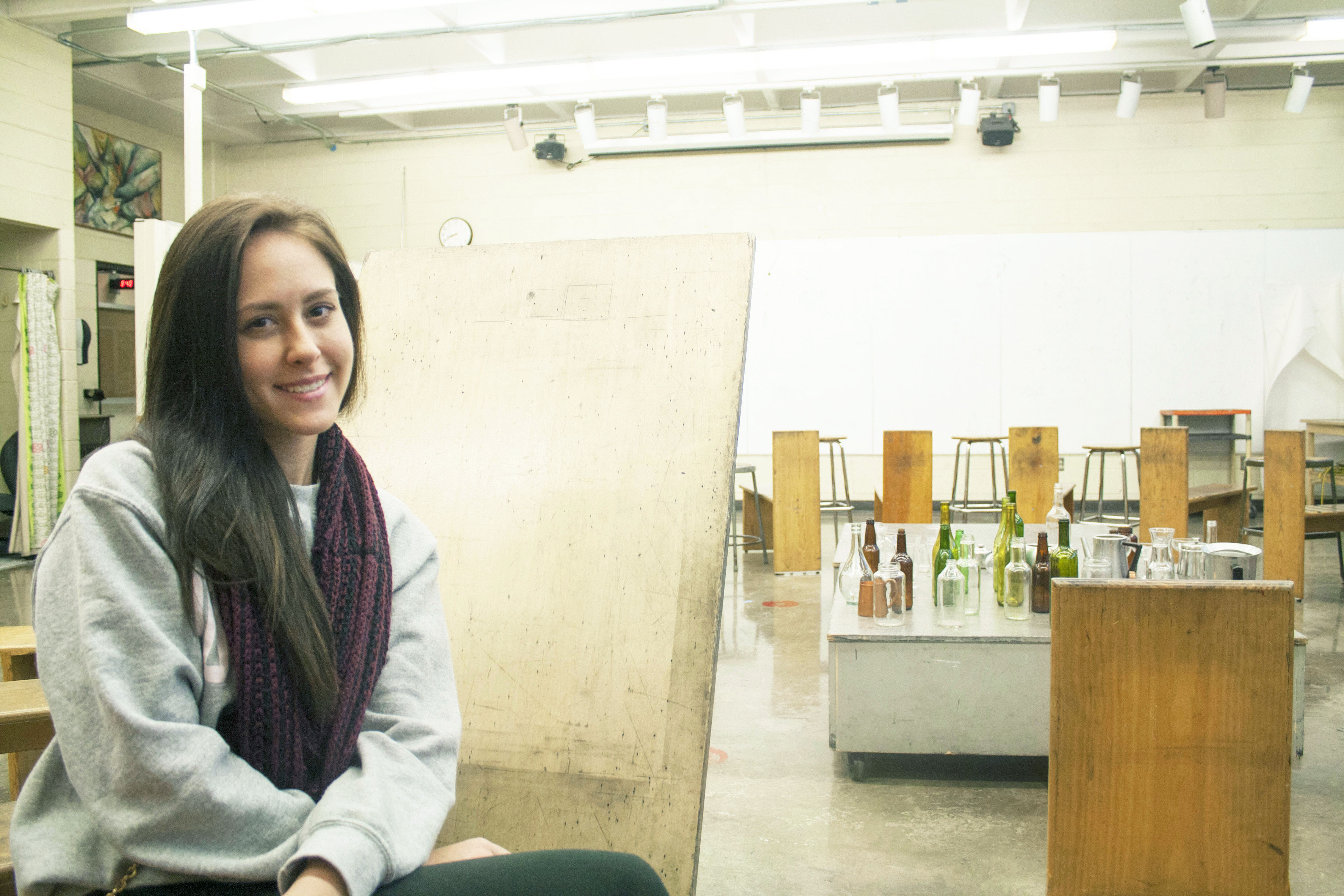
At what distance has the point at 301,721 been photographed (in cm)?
94

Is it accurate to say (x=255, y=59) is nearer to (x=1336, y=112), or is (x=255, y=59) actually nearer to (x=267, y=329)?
(x=267, y=329)

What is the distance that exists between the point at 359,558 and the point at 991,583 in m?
2.53

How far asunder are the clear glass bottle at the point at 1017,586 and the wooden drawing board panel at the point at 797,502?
2.56 metres

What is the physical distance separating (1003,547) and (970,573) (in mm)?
145

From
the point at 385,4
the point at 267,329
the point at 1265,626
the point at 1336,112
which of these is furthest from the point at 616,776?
the point at 1336,112

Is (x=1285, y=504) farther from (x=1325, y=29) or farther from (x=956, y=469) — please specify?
(x=1325, y=29)

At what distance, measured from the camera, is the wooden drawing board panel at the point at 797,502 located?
17.7 ft

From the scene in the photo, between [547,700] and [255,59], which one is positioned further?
[255,59]

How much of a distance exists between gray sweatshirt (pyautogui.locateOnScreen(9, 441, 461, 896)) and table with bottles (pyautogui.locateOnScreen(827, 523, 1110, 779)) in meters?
1.85

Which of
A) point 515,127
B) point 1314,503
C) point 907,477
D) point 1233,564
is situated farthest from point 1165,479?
point 515,127

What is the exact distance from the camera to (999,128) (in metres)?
7.77

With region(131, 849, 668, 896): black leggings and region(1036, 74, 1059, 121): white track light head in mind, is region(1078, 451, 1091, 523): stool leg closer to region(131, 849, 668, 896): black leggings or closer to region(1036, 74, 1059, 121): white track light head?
region(1036, 74, 1059, 121): white track light head

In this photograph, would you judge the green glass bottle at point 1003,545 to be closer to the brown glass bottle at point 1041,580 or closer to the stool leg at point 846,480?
the brown glass bottle at point 1041,580

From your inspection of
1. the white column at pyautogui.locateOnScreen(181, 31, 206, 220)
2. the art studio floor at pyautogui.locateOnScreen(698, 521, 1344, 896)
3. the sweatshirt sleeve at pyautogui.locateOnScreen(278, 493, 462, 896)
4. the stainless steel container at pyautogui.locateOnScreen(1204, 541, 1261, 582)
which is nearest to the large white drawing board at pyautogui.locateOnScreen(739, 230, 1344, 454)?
the art studio floor at pyautogui.locateOnScreen(698, 521, 1344, 896)
